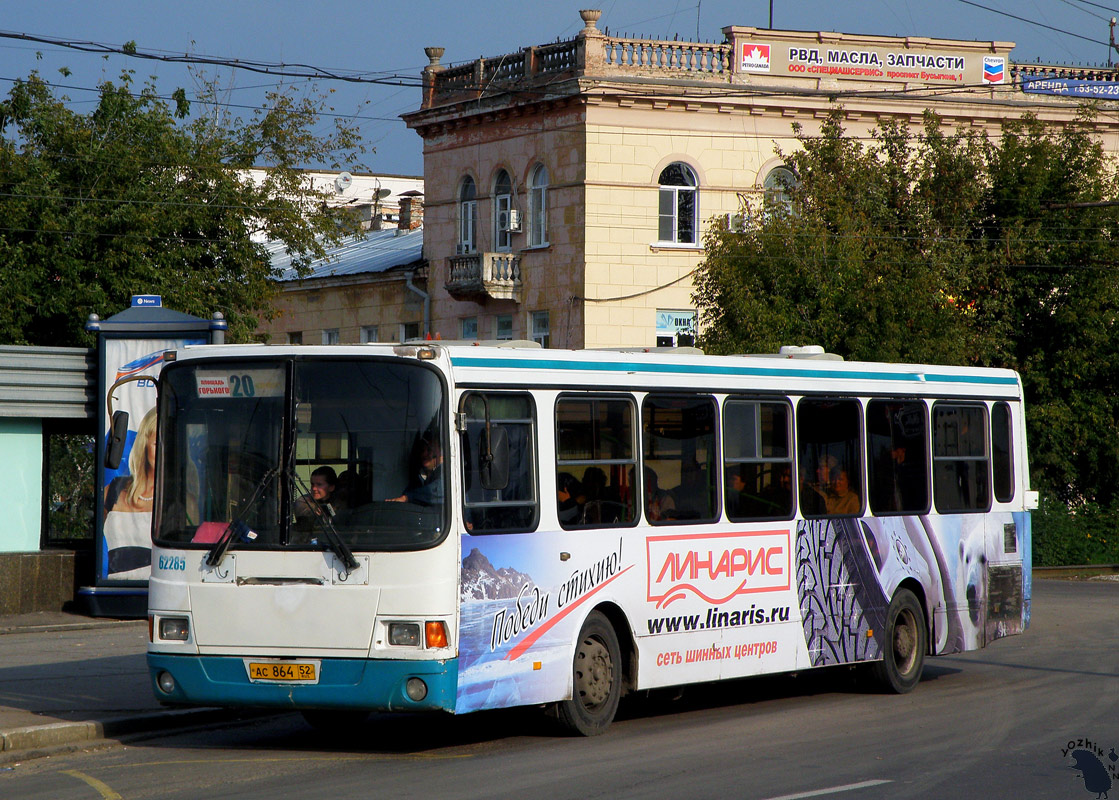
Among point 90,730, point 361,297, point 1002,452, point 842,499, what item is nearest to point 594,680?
point 842,499

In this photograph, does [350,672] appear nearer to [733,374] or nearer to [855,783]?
[855,783]

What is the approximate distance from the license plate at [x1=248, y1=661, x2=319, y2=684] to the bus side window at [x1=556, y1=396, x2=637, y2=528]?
2006mm

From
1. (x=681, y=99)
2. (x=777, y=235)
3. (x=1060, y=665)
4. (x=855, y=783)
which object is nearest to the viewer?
(x=855, y=783)

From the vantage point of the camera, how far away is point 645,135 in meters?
36.8

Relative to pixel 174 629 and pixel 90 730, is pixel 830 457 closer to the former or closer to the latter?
pixel 174 629

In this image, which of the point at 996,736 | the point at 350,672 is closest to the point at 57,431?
the point at 350,672

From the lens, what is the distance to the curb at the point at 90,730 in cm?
1066

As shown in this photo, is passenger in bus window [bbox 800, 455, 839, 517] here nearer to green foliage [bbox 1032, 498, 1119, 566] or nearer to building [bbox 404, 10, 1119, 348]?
Result: green foliage [bbox 1032, 498, 1119, 566]

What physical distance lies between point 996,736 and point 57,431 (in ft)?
41.5

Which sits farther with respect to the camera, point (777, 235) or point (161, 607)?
point (777, 235)

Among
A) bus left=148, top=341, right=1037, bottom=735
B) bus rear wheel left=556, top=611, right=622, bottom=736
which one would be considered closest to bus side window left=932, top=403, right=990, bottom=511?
bus left=148, top=341, right=1037, bottom=735

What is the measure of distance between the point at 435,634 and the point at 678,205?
28462 mm

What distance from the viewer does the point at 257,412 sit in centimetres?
1041

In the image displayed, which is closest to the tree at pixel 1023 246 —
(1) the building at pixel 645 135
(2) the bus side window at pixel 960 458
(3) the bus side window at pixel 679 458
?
(1) the building at pixel 645 135
